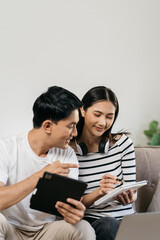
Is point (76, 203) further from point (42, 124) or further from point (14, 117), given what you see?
point (14, 117)

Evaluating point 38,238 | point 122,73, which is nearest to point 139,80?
point 122,73

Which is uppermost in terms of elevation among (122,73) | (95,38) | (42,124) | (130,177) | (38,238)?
(95,38)

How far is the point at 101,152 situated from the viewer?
1.85 meters

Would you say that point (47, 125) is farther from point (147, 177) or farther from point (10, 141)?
point (147, 177)

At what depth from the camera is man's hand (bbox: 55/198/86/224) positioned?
1355 millimetres

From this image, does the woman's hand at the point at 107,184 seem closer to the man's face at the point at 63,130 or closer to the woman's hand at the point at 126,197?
the woman's hand at the point at 126,197

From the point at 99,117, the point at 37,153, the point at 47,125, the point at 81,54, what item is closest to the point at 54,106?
the point at 47,125

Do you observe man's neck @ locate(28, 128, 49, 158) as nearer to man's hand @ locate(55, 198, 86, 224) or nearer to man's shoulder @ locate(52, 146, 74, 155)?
man's shoulder @ locate(52, 146, 74, 155)

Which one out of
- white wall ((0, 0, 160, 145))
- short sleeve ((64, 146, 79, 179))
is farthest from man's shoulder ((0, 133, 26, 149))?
white wall ((0, 0, 160, 145))

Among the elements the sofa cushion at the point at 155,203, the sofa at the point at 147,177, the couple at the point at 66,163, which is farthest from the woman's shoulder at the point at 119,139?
the sofa cushion at the point at 155,203

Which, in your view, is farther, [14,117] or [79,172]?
[14,117]

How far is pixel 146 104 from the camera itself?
365 centimetres

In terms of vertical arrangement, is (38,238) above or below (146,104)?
below

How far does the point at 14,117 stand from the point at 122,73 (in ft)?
4.11
